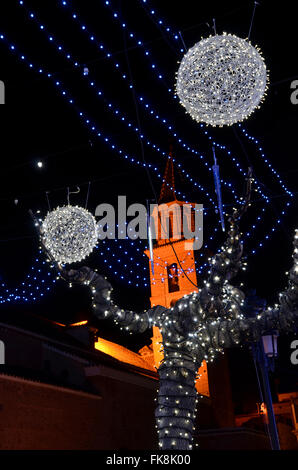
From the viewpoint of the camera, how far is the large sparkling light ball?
7578 millimetres

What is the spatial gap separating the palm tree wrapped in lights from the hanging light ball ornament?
1.42 metres

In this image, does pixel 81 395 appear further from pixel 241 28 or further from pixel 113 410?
pixel 241 28

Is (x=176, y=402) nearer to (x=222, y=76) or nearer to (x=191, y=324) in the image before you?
(x=191, y=324)

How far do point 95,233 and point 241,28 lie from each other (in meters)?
4.09

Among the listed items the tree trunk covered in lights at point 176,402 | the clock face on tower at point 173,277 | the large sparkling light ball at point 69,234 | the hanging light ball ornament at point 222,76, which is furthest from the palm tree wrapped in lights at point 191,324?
the clock face on tower at point 173,277

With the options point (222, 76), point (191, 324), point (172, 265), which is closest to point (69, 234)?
point (191, 324)

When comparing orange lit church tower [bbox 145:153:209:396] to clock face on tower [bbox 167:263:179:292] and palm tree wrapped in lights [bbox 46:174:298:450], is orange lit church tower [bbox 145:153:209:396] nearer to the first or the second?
clock face on tower [bbox 167:263:179:292]

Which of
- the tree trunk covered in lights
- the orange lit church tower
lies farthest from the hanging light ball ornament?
the orange lit church tower

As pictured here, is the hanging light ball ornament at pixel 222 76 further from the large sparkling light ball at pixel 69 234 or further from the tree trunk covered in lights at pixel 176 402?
the tree trunk covered in lights at pixel 176 402

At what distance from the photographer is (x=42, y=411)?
36.8ft

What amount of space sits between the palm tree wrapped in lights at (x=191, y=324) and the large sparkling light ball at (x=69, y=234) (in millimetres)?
386

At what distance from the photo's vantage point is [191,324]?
7266mm
